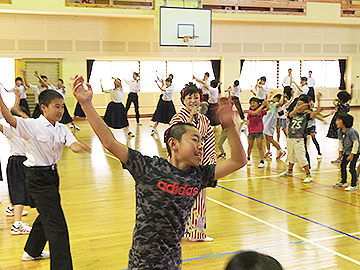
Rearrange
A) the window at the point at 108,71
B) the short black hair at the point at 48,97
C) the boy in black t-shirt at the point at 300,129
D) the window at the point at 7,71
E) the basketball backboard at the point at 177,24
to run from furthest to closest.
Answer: the window at the point at 108,71 < the window at the point at 7,71 < the basketball backboard at the point at 177,24 < the boy in black t-shirt at the point at 300,129 < the short black hair at the point at 48,97

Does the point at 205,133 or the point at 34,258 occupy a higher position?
the point at 205,133

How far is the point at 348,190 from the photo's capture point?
22.0 feet

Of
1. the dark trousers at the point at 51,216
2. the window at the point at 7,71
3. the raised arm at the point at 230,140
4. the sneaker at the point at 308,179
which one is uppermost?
the window at the point at 7,71

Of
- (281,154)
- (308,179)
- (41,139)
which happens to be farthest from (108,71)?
(41,139)

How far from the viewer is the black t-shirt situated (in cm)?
210

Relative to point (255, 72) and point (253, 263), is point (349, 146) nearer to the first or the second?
point (253, 263)

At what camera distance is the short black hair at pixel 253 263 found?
120 cm

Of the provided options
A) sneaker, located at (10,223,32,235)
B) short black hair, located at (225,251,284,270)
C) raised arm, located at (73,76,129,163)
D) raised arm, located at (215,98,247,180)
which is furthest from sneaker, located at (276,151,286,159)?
short black hair, located at (225,251,284,270)

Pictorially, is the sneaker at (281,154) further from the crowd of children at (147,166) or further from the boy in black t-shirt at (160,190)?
the boy in black t-shirt at (160,190)

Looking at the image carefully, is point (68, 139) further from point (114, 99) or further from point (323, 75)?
point (323, 75)

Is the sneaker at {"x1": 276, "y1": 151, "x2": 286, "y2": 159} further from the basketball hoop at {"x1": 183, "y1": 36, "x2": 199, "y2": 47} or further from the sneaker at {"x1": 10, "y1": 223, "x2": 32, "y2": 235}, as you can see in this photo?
the basketball hoop at {"x1": 183, "y1": 36, "x2": 199, "y2": 47}

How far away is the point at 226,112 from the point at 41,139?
1.86 metres

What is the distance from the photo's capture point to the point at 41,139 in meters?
3.46

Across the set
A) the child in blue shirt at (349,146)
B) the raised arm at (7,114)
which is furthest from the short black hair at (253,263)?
the child in blue shirt at (349,146)
